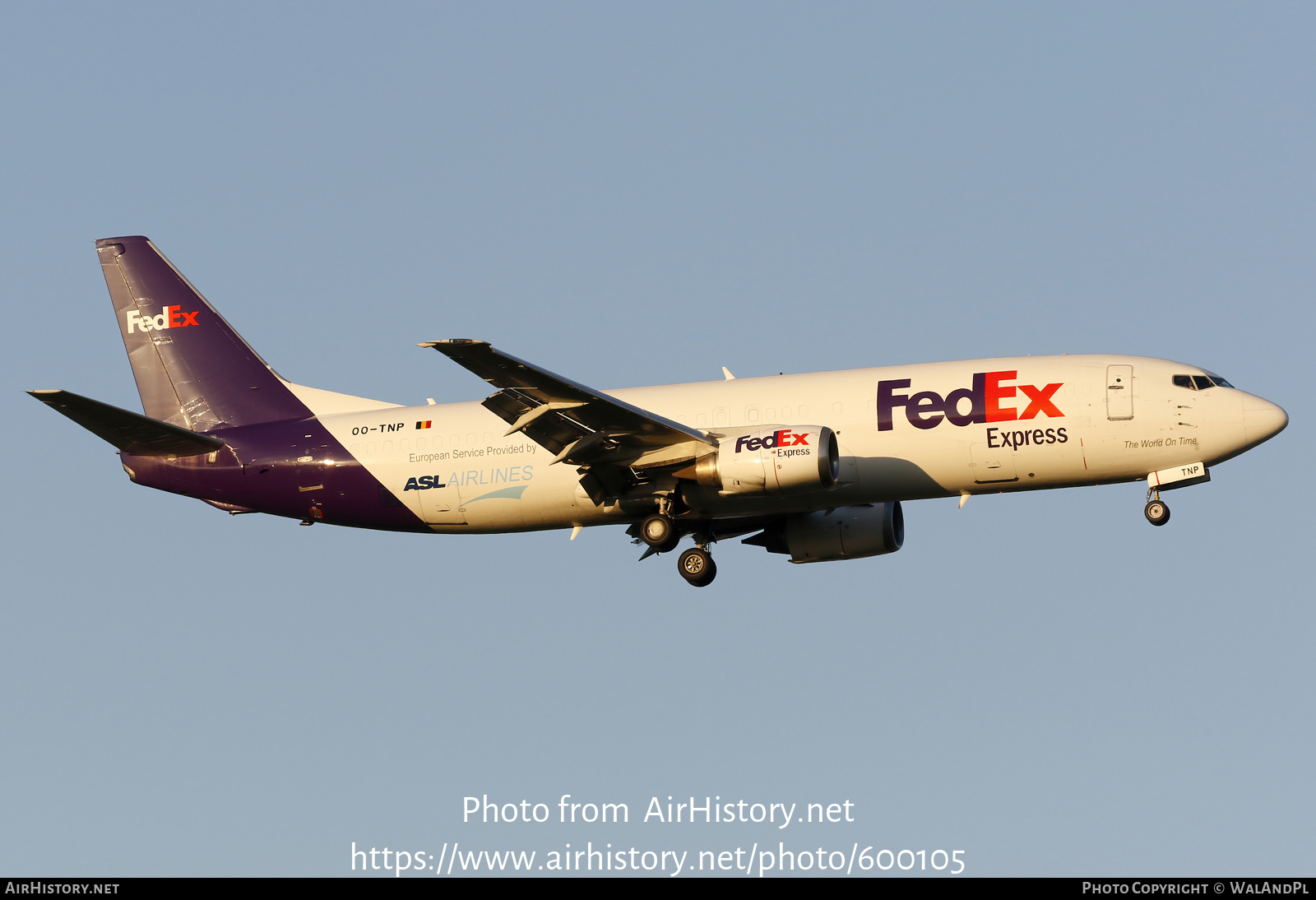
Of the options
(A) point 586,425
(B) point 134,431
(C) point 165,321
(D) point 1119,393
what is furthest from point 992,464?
(C) point 165,321

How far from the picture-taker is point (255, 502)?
1577 inches

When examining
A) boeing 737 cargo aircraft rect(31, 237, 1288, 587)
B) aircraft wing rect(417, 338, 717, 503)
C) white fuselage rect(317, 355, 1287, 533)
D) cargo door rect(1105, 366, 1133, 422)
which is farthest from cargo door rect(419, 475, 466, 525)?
cargo door rect(1105, 366, 1133, 422)

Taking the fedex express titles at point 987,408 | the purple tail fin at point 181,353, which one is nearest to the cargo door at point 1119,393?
the fedex express titles at point 987,408

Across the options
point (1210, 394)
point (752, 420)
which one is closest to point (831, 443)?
point (752, 420)

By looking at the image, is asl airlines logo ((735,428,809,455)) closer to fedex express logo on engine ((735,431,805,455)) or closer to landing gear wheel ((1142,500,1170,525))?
fedex express logo on engine ((735,431,805,455))

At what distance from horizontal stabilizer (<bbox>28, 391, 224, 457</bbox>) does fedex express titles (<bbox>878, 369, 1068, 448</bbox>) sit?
59.1 ft

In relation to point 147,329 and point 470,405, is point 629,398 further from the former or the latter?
point 147,329

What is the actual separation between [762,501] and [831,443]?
3.50 metres

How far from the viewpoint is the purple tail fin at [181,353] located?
1642 inches

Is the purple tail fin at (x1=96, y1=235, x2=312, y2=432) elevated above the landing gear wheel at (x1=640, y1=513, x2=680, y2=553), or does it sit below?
above

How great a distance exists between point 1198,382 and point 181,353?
27.1 m

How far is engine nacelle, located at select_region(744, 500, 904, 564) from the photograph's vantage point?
40250mm

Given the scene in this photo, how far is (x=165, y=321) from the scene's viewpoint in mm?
43062

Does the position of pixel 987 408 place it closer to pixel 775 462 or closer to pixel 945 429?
pixel 945 429
